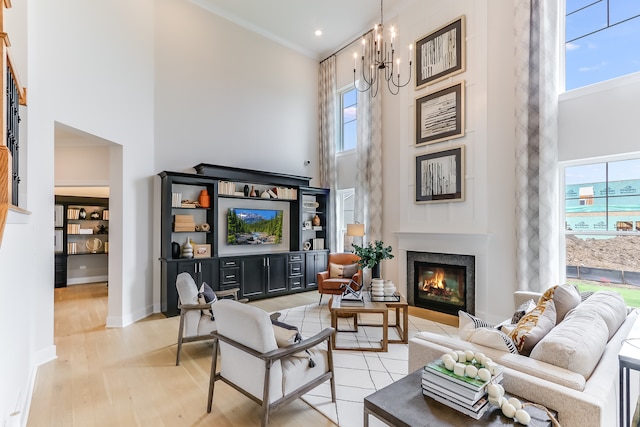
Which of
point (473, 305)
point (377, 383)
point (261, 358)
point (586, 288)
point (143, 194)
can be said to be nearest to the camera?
point (261, 358)

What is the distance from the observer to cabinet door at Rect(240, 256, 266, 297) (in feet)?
18.8

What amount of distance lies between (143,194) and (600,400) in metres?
5.56

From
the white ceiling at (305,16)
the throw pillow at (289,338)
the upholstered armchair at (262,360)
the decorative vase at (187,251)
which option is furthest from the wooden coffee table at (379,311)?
Answer: the white ceiling at (305,16)

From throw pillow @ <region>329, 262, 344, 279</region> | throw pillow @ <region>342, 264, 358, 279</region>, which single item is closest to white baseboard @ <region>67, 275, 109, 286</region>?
throw pillow @ <region>329, 262, 344, 279</region>

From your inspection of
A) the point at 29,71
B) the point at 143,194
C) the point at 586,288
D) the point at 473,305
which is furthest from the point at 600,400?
the point at 143,194

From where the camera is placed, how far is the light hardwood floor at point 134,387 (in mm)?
2350

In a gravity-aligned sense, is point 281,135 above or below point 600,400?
above

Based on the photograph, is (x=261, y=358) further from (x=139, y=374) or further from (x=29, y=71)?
(x=29, y=71)

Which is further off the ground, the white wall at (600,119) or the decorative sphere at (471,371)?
the white wall at (600,119)

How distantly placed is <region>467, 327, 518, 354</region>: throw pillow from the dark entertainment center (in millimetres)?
4366

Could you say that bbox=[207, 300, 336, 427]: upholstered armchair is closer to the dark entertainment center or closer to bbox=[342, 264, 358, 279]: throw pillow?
the dark entertainment center

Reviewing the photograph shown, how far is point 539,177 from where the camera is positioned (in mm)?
3836

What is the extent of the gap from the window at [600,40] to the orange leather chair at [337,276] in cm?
402

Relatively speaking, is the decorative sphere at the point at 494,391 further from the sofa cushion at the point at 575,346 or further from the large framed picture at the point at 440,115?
the large framed picture at the point at 440,115
